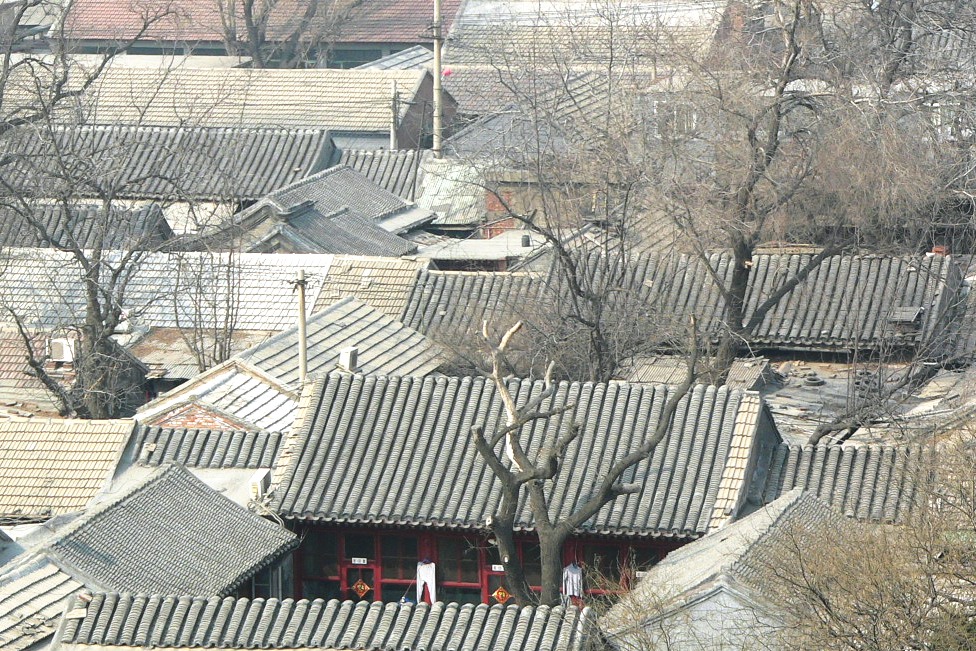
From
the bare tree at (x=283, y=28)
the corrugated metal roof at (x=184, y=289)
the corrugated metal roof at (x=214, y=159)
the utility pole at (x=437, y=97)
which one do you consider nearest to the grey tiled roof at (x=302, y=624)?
the corrugated metal roof at (x=184, y=289)

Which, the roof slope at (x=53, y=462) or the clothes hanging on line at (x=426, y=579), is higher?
the roof slope at (x=53, y=462)

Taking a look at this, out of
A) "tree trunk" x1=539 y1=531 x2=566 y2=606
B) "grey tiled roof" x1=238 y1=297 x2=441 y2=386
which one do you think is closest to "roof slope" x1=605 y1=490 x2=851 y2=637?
"tree trunk" x1=539 y1=531 x2=566 y2=606

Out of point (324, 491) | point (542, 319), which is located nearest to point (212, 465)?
point (324, 491)

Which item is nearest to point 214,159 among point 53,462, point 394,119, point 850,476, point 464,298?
point 394,119

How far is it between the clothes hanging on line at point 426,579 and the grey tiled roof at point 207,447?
237cm

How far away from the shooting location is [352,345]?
2592cm

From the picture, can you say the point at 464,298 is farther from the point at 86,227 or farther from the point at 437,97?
the point at 437,97

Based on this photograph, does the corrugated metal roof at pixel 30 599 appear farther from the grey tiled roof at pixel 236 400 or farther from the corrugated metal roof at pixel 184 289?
the corrugated metal roof at pixel 184 289

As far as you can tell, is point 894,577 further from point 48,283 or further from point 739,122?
point 48,283

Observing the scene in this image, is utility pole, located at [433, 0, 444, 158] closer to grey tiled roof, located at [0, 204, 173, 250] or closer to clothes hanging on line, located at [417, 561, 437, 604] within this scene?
grey tiled roof, located at [0, 204, 173, 250]

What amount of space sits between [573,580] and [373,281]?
11.9 m

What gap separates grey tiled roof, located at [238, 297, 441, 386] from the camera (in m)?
24.8

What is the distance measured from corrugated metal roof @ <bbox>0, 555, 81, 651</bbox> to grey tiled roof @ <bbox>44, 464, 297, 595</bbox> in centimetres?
17

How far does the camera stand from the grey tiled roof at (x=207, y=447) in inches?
862
